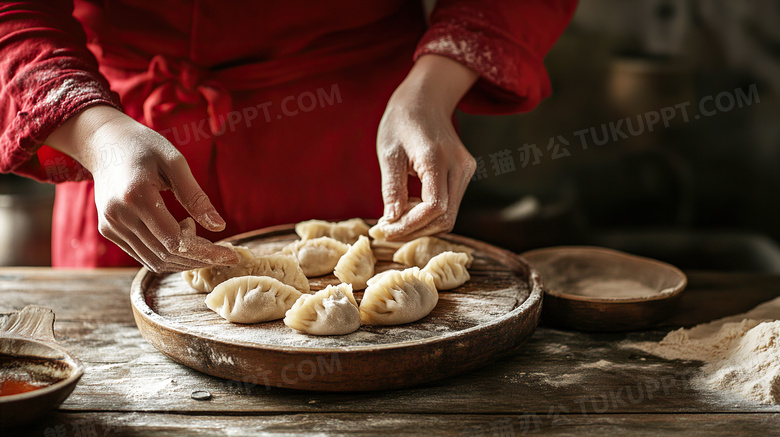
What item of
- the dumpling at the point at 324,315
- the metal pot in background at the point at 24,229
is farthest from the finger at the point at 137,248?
the metal pot in background at the point at 24,229

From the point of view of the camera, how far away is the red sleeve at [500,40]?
193 cm

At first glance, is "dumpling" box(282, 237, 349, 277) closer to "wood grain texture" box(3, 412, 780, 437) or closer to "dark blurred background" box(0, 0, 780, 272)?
"wood grain texture" box(3, 412, 780, 437)

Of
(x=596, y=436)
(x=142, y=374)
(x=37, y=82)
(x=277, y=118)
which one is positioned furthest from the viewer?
(x=277, y=118)

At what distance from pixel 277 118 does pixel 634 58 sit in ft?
11.2

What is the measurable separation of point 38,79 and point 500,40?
1374 millimetres

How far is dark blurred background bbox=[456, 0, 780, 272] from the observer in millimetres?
4387

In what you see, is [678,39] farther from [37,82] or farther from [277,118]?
[37,82]

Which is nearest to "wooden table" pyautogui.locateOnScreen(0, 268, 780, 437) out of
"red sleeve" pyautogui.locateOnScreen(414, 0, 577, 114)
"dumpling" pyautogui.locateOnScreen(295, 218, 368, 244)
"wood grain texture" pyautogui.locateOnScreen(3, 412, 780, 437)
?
"wood grain texture" pyautogui.locateOnScreen(3, 412, 780, 437)

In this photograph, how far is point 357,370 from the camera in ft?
4.23

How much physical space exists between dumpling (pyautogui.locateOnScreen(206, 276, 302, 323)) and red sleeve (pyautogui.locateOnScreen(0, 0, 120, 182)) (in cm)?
61

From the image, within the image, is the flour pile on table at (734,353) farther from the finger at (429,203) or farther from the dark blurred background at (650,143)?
the dark blurred background at (650,143)

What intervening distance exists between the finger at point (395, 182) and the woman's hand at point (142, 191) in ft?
1.63

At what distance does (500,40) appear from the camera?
1.96 metres

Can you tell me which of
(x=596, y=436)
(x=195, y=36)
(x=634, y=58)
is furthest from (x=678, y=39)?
(x=596, y=436)
